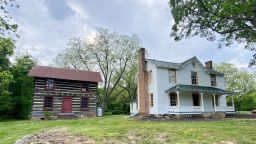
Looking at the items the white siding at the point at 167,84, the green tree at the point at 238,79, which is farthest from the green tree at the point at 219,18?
the green tree at the point at 238,79

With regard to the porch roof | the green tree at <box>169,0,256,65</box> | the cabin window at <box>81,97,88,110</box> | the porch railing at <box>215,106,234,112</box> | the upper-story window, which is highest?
the green tree at <box>169,0,256,65</box>

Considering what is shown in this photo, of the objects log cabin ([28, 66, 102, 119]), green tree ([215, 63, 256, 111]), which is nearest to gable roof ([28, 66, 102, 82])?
log cabin ([28, 66, 102, 119])

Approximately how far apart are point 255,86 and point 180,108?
33338 millimetres

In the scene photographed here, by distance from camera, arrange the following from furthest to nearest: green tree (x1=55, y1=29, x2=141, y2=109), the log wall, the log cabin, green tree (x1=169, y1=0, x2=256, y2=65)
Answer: green tree (x1=55, y1=29, x2=141, y2=109) → the log cabin → the log wall → green tree (x1=169, y1=0, x2=256, y2=65)

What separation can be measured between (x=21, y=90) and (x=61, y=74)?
7679 mm

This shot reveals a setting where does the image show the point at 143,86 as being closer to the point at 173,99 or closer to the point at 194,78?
the point at 173,99

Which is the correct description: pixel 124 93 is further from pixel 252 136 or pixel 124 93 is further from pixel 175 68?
pixel 252 136

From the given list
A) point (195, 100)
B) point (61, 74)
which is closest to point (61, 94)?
point (61, 74)

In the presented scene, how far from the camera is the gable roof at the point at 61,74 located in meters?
27.0

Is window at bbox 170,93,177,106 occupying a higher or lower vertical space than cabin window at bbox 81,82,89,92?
lower

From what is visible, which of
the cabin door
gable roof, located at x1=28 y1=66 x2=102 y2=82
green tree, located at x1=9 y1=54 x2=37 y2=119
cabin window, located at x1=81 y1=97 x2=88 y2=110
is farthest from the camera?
green tree, located at x1=9 y1=54 x2=37 y2=119

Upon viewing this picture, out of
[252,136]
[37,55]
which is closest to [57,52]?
[37,55]

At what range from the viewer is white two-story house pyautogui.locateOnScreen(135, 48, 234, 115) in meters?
24.7

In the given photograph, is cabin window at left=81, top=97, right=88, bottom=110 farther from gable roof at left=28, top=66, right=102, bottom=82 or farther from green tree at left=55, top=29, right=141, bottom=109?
green tree at left=55, top=29, right=141, bottom=109
